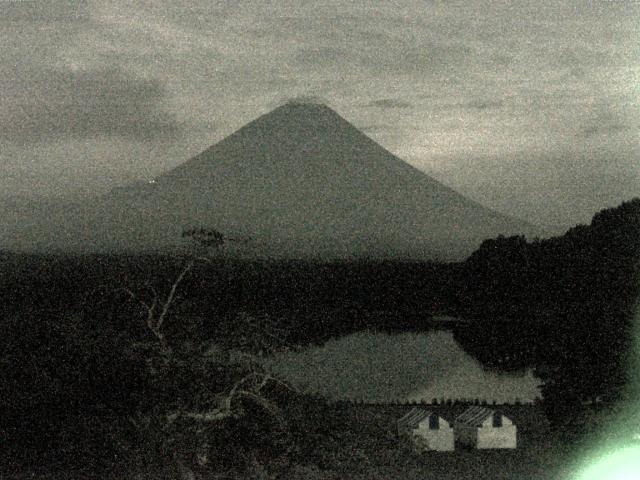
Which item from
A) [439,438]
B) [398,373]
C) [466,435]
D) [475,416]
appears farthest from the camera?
[398,373]

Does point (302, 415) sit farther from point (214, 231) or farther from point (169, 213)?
point (169, 213)

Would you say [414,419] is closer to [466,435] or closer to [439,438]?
[439,438]

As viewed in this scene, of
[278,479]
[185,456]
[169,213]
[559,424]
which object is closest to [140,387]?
[185,456]

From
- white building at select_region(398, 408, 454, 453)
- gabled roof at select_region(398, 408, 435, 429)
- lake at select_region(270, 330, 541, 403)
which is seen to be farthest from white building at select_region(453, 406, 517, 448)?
lake at select_region(270, 330, 541, 403)

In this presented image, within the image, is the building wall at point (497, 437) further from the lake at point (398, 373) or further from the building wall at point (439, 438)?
the lake at point (398, 373)

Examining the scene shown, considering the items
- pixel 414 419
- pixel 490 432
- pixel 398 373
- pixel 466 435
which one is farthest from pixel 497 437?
pixel 398 373

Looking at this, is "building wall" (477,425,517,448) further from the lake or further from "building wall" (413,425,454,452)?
the lake

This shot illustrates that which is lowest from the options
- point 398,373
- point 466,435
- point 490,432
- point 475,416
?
point 398,373
